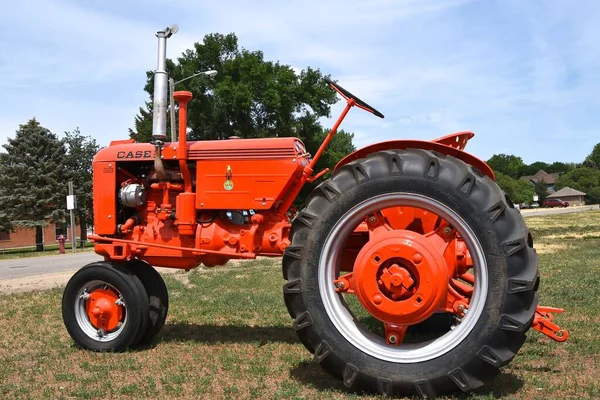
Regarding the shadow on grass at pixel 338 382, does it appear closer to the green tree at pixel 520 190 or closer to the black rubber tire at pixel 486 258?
the black rubber tire at pixel 486 258

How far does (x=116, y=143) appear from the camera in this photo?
6.15 m

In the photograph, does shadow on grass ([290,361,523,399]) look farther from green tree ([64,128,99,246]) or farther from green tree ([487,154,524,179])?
green tree ([487,154,524,179])

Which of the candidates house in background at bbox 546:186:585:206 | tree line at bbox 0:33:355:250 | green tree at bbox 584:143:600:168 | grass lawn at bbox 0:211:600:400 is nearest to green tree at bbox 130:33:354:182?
tree line at bbox 0:33:355:250

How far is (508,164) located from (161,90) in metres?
153

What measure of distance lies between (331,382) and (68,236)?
5064 cm

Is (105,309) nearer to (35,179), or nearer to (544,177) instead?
(35,179)

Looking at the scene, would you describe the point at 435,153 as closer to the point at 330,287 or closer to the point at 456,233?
the point at 456,233

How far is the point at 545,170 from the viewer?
153125mm

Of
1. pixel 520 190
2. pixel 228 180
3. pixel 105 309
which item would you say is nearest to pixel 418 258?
pixel 228 180

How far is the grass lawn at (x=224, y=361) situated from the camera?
14.0ft

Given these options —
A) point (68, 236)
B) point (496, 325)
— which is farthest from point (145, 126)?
point (496, 325)

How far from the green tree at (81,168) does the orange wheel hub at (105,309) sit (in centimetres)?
2941

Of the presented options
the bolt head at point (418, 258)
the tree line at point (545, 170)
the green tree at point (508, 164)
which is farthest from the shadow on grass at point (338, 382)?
the green tree at point (508, 164)

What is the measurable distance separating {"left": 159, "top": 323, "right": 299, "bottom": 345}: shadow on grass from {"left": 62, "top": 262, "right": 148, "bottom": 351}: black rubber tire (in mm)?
626
